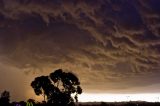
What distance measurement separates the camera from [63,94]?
369ft

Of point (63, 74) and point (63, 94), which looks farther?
point (63, 74)

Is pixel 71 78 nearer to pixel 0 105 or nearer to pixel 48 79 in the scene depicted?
pixel 48 79

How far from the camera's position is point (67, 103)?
4407 inches

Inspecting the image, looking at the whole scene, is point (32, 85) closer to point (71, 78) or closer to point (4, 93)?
point (71, 78)

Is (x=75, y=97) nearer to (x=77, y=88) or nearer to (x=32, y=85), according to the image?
(x=77, y=88)

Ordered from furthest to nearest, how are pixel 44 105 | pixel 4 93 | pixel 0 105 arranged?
pixel 4 93 < pixel 0 105 < pixel 44 105

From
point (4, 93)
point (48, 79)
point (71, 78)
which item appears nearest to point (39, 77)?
point (48, 79)

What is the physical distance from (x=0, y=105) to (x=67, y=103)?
2351cm

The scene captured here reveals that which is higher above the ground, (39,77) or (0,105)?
(39,77)

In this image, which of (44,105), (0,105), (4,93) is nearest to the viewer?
(44,105)

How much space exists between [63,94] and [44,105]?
690cm

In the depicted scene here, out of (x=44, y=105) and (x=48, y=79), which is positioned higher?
(x=48, y=79)

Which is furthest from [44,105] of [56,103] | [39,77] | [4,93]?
[4,93]

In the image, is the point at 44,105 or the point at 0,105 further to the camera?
the point at 0,105
